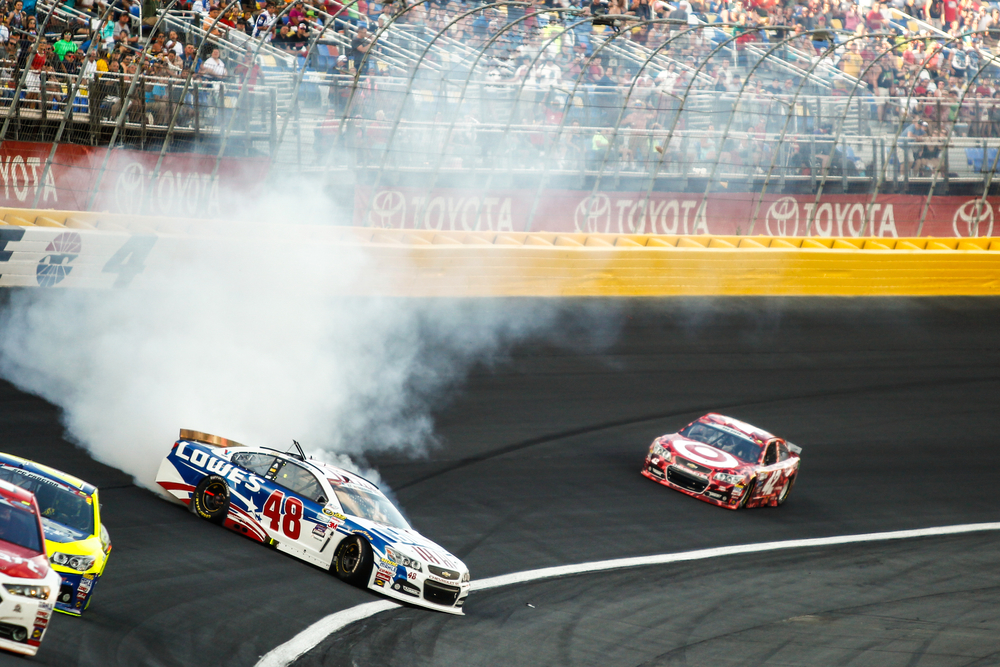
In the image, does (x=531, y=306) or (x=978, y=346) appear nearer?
(x=531, y=306)

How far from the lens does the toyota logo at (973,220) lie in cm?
2416

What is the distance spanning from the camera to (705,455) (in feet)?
45.9

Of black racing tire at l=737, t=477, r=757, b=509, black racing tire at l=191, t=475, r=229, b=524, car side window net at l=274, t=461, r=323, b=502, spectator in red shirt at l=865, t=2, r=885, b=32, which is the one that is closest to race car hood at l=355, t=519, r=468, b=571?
car side window net at l=274, t=461, r=323, b=502

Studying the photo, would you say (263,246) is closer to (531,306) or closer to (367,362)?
(367,362)

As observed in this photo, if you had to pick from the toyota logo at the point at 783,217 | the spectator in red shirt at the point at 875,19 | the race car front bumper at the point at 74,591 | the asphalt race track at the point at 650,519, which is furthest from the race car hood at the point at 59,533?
the spectator in red shirt at the point at 875,19

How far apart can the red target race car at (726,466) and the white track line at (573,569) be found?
3.52 feet

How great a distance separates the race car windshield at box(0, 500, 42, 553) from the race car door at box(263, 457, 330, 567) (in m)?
3.08

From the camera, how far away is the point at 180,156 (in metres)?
17.0

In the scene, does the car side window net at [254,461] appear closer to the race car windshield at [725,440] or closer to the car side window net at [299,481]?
the car side window net at [299,481]

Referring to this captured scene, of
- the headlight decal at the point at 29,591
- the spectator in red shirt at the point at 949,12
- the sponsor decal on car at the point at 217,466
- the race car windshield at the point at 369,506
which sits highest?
the spectator in red shirt at the point at 949,12

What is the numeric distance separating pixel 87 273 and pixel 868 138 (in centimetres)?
1439

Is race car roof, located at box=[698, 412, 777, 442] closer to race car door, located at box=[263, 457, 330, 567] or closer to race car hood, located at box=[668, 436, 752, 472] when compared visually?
race car hood, located at box=[668, 436, 752, 472]

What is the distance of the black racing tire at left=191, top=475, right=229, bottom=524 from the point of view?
1040cm

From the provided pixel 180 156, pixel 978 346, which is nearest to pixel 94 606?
pixel 180 156
